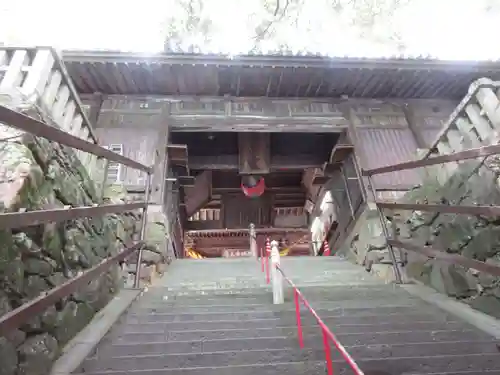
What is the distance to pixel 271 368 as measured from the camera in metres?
2.71

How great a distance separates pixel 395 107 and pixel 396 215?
4.68 m

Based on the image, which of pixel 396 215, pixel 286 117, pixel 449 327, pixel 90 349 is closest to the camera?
pixel 90 349

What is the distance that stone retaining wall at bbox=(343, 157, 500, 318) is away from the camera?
158 inches

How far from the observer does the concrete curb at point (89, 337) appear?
264cm

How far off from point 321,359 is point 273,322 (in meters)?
0.86

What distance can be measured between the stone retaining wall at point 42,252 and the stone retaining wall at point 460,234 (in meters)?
4.44

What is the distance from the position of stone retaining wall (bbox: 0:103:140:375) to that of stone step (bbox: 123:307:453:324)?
623 mm

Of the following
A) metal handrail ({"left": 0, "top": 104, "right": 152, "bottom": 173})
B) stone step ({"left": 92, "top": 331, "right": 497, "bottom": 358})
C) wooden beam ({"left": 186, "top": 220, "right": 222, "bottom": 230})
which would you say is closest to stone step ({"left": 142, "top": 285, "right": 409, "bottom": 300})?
stone step ({"left": 92, "top": 331, "right": 497, "bottom": 358})

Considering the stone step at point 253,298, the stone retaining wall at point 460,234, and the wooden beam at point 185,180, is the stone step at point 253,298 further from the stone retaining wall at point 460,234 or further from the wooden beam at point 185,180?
the wooden beam at point 185,180

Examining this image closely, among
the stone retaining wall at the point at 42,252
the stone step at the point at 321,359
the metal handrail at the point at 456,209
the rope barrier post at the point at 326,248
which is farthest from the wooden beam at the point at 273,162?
the stone step at the point at 321,359

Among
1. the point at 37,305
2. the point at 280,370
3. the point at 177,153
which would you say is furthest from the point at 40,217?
the point at 177,153

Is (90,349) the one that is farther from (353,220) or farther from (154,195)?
(353,220)

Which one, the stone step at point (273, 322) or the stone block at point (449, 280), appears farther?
the stone block at point (449, 280)

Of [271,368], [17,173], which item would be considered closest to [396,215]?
[271,368]
